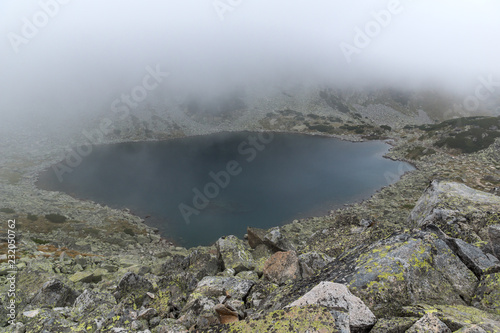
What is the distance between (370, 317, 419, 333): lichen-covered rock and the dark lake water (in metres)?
41.7

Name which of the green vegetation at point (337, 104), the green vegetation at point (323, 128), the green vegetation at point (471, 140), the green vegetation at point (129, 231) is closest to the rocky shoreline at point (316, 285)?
the green vegetation at point (129, 231)

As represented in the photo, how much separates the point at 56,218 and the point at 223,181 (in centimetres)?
3883

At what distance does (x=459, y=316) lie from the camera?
18.1ft

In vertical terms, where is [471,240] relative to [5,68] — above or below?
below

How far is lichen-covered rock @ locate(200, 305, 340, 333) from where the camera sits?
17.2 ft

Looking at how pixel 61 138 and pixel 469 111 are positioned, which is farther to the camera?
pixel 469 111

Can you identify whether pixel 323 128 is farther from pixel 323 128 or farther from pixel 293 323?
pixel 293 323

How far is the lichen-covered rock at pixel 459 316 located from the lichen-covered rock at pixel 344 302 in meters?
1.01

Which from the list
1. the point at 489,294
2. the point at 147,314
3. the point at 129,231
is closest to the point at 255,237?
the point at 147,314

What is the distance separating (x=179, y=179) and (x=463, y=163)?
84.1 m

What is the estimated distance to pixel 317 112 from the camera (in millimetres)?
180375

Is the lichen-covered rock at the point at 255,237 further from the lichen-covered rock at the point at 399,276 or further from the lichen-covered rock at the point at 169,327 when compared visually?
the lichen-covered rock at the point at 399,276

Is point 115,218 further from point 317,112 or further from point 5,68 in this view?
point 5,68

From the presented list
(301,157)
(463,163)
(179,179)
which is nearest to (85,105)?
(179,179)
